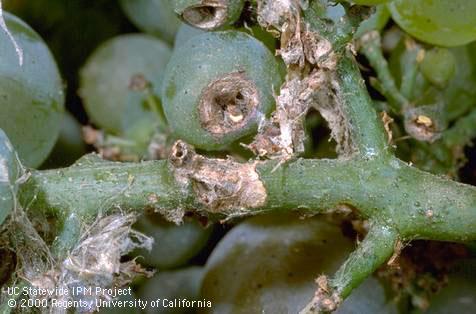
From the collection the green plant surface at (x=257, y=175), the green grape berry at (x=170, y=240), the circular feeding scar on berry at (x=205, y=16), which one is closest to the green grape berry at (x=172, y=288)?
the green grape berry at (x=170, y=240)

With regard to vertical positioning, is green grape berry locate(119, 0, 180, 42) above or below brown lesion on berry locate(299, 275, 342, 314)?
above

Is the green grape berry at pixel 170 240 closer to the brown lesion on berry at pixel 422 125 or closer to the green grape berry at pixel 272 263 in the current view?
the green grape berry at pixel 272 263

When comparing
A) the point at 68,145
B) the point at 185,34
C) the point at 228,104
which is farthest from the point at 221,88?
the point at 68,145

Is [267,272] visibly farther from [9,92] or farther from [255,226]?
[9,92]

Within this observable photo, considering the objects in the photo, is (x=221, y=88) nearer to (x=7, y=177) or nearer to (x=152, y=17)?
(x=7, y=177)

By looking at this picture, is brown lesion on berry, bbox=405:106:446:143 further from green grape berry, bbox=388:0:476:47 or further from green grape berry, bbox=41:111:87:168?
green grape berry, bbox=41:111:87:168

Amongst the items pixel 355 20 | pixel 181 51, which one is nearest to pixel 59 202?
pixel 181 51

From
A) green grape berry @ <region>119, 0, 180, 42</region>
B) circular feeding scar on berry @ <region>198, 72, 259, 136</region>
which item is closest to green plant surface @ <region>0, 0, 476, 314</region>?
circular feeding scar on berry @ <region>198, 72, 259, 136</region>
